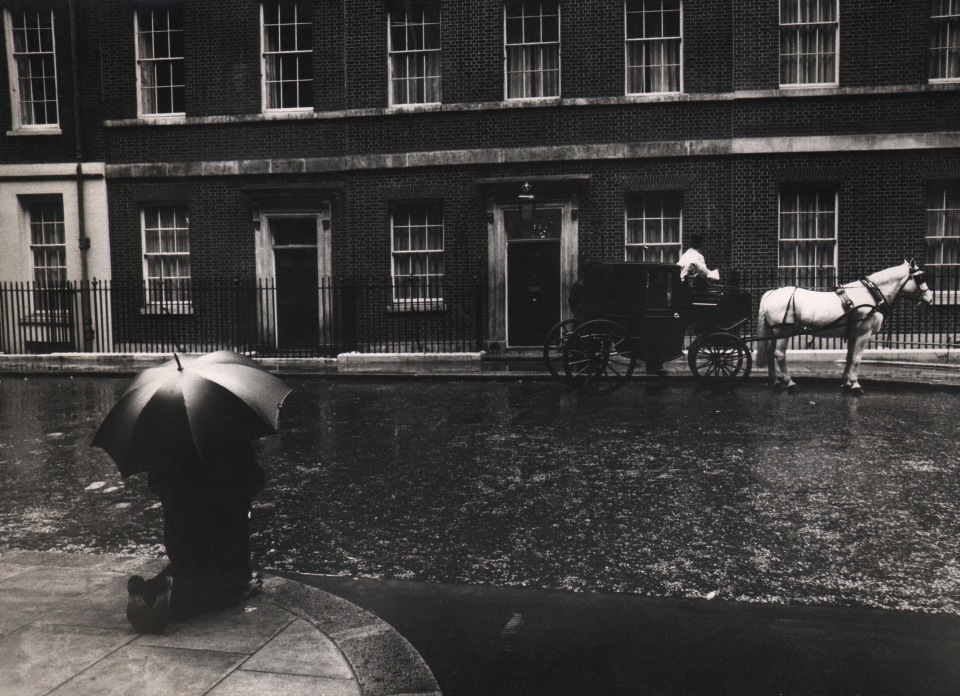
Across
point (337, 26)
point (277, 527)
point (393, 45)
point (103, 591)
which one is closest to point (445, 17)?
point (393, 45)

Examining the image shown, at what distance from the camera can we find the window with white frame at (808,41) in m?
16.8

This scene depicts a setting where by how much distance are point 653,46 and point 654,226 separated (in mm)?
3704

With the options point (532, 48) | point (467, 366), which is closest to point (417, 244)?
point (467, 366)

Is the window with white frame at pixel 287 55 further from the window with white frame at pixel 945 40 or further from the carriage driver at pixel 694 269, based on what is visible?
the window with white frame at pixel 945 40

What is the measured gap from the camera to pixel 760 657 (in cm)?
368

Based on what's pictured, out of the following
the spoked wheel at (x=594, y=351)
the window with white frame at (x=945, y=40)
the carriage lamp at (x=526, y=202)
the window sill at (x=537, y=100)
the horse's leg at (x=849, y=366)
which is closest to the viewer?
the spoked wheel at (x=594, y=351)

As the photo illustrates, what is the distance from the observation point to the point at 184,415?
384cm

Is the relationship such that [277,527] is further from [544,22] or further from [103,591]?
[544,22]

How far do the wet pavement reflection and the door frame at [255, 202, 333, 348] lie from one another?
24.5 feet

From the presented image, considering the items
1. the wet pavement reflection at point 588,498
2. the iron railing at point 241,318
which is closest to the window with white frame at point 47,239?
the iron railing at point 241,318

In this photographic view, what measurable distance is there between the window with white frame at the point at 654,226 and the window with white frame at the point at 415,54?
4.94m

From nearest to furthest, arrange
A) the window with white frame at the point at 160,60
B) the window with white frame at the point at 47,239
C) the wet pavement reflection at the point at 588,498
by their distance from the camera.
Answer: the wet pavement reflection at the point at 588,498, the window with white frame at the point at 160,60, the window with white frame at the point at 47,239

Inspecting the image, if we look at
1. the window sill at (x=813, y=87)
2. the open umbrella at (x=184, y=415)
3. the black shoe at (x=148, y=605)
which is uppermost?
the window sill at (x=813, y=87)

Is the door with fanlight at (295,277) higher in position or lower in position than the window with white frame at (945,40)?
lower
